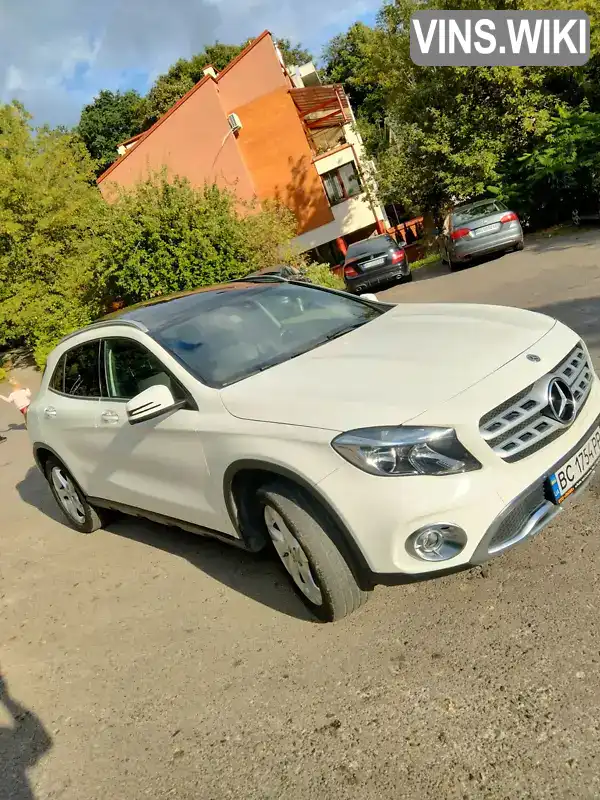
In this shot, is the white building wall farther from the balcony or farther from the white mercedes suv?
the white mercedes suv

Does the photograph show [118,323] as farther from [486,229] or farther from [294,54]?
[294,54]

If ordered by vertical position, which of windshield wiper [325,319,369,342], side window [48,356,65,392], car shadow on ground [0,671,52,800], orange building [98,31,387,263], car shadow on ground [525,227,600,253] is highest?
orange building [98,31,387,263]

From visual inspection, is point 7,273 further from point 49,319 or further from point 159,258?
point 159,258

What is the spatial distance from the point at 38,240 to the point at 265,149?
13607 mm

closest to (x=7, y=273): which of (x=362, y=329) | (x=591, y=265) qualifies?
(x=591, y=265)

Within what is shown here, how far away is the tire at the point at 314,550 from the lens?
2977 mm

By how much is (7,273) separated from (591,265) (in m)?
17.7

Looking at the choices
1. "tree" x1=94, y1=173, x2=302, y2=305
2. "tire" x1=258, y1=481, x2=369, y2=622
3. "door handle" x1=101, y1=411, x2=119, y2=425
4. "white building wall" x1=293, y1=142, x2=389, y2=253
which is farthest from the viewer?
"white building wall" x1=293, y1=142, x2=389, y2=253

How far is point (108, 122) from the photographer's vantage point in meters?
53.2

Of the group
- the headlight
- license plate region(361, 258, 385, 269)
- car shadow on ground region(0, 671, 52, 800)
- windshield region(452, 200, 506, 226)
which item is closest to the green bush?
license plate region(361, 258, 385, 269)

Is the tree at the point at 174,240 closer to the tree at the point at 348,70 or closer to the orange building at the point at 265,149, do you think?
the orange building at the point at 265,149

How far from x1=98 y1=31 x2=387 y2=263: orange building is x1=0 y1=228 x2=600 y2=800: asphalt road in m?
25.3

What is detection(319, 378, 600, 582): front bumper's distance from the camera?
2.68m

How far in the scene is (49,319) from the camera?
20094mm
